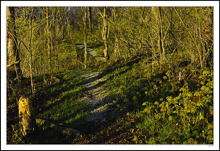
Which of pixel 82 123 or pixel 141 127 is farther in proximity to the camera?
pixel 82 123

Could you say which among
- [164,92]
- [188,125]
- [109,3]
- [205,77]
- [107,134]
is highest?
→ [109,3]

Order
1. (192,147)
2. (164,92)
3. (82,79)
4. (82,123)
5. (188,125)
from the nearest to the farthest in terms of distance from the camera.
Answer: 1. (192,147)
2. (188,125)
3. (82,123)
4. (164,92)
5. (82,79)

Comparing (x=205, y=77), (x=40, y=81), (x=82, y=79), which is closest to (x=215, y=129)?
(x=205, y=77)

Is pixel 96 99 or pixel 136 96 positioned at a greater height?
pixel 136 96

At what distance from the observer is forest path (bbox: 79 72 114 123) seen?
6.86m

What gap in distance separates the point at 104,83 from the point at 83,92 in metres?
1.67

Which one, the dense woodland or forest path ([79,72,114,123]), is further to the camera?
forest path ([79,72,114,123])

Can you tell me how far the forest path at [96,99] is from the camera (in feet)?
22.5

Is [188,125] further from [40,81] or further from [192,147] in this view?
[40,81]

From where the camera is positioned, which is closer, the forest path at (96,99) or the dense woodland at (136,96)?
the dense woodland at (136,96)

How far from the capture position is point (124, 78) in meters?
10.4

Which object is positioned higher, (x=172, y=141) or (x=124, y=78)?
(x=124, y=78)

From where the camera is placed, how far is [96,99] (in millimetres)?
8594

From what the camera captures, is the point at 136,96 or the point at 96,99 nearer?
the point at 136,96
